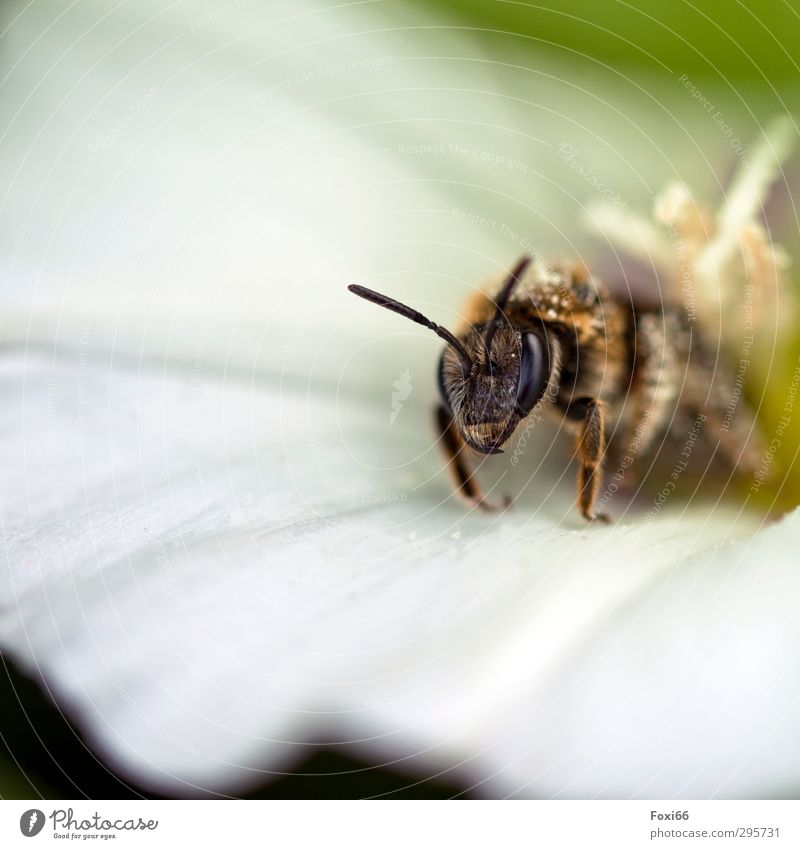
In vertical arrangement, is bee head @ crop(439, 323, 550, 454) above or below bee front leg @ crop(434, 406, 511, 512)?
above

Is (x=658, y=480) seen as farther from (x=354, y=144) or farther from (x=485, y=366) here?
(x=354, y=144)

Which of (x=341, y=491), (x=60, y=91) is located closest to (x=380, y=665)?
(x=341, y=491)
